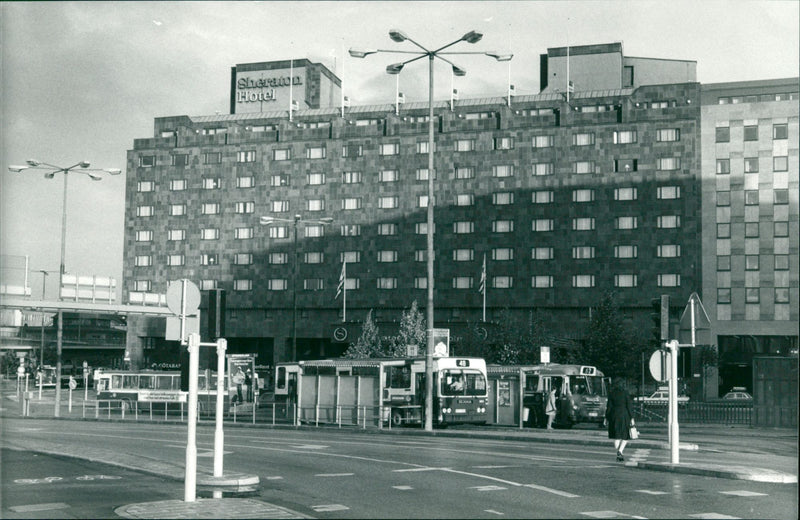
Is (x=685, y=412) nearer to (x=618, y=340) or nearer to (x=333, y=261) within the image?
(x=618, y=340)

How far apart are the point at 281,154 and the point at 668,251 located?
37.6 metres

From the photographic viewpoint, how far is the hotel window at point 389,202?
93.4 m

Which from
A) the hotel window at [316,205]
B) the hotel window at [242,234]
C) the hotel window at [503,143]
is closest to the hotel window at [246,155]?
the hotel window at [242,234]

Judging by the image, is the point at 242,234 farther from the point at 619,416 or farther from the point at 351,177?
the point at 619,416

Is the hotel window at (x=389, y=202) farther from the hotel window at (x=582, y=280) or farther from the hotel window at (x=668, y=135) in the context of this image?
the hotel window at (x=668, y=135)

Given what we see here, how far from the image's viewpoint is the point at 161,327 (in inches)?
3002

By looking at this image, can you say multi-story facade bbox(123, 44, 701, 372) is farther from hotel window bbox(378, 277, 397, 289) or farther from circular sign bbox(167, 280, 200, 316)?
circular sign bbox(167, 280, 200, 316)

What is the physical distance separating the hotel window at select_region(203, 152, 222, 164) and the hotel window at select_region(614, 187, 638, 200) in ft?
123

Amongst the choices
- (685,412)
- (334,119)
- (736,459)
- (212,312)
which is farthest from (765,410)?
(334,119)

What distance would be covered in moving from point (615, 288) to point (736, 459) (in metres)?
66.0

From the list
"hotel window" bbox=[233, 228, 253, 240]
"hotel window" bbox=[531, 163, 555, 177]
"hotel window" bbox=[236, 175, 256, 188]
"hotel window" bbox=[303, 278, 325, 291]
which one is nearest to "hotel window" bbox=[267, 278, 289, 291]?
"hotel window" bbox=[303, 278, 325, 291]

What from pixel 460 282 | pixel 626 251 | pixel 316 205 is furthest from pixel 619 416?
pixel 316 205

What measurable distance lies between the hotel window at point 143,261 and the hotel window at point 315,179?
16.5 meters

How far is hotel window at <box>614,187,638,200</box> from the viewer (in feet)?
286
